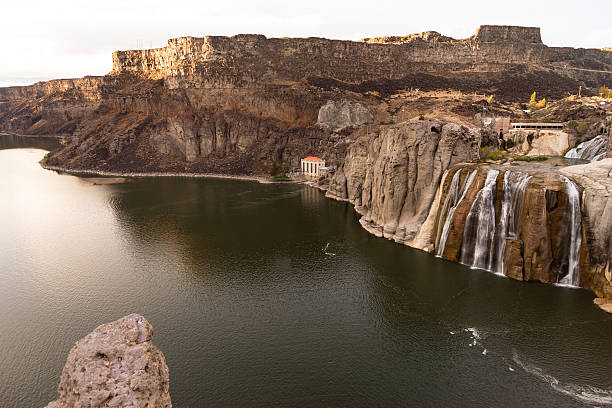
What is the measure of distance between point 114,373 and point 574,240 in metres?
43.0

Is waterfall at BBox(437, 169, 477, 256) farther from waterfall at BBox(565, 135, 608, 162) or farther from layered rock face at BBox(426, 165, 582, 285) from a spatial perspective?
waterfall at BBox(565, 135, 608, 162)

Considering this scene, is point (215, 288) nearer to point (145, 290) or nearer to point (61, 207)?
point (145, 290)

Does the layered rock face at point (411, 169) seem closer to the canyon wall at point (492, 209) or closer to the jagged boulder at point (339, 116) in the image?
the canyon wall at point (492, 209)

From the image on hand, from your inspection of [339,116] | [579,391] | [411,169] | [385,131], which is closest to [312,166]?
[339,116]

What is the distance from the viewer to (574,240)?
37.8 m

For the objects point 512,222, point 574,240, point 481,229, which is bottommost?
point 481,229

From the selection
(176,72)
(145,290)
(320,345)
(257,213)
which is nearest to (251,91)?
(176,72)

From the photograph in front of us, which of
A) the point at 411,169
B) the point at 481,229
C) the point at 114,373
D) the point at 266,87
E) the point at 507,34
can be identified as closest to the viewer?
the point at 114,373

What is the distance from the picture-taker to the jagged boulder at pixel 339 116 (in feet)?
375

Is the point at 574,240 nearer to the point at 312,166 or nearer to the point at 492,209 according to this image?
the point at 492,209

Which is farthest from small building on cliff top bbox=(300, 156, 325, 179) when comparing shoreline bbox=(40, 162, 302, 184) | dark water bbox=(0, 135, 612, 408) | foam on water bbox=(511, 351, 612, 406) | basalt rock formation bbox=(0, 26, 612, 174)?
foam on water bbox=(511, 351, 612, 406)

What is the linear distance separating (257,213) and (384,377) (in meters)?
46.5

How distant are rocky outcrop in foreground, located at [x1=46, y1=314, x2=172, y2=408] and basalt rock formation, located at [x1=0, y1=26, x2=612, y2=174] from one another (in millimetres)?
92773

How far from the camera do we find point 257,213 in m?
68.8
